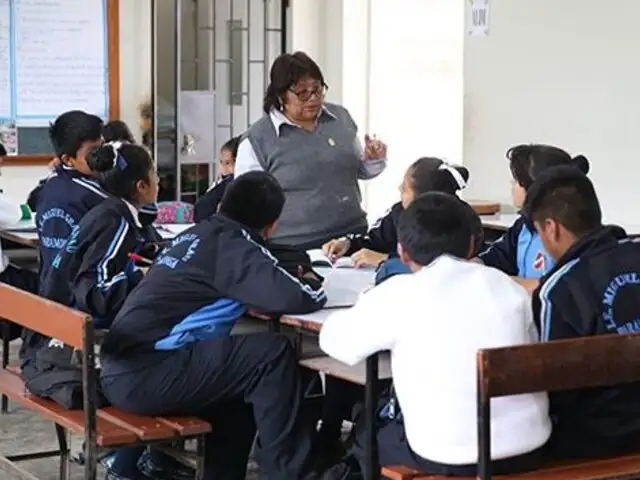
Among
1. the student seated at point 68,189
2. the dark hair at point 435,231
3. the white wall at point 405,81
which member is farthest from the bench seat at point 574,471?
the white wall at point 405,81

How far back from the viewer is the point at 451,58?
9.77 m

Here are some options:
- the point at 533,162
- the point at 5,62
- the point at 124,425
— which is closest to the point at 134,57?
the point at 5,62

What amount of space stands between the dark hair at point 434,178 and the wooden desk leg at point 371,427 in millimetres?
1035

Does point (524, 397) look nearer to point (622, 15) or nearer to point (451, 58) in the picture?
point (622, 15)

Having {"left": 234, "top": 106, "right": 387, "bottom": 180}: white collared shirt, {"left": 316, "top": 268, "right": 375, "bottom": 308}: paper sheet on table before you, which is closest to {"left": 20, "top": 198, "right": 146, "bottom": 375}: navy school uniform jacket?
{"left": 316, "top": 268, "right": 375, "bottom": 308}: paper sheet on table

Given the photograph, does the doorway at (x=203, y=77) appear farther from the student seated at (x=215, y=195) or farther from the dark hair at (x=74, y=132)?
the dark hair at (x=74, y=132)

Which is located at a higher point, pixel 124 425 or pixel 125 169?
pixel 125 169

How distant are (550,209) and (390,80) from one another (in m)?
6.70

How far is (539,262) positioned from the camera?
3951mm

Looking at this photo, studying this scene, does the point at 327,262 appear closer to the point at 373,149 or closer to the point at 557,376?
the point at 373,149

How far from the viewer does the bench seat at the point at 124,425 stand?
3277 millimetres

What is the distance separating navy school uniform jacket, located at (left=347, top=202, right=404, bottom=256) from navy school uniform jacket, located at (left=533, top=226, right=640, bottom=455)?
4.71ft

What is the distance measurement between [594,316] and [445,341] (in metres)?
0.42

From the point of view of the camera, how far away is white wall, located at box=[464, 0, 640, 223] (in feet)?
20.2
